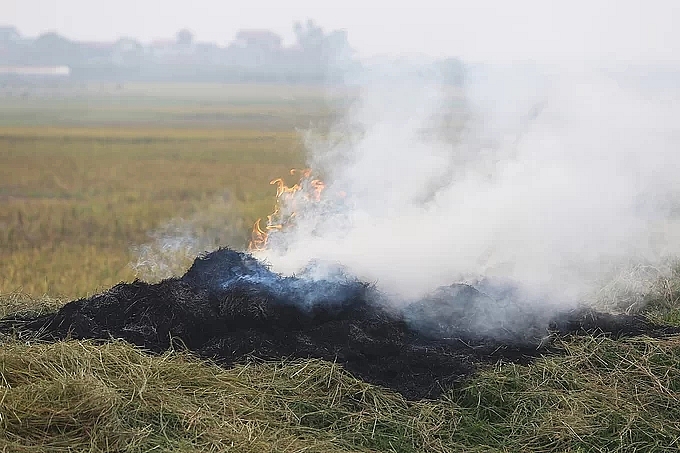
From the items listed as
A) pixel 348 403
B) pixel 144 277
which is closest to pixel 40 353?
pixel 348 403

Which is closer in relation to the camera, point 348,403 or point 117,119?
point 348,403

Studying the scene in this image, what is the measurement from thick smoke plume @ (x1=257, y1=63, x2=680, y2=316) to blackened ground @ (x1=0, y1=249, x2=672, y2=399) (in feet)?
2.33

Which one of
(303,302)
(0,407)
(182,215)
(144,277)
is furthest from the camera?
(182,215)

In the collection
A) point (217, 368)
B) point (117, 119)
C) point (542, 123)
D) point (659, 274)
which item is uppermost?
point (542, 123)

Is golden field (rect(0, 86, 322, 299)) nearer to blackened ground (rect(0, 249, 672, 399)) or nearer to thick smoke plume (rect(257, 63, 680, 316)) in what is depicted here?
blackened ground (rect(0, 249, 672, 399))

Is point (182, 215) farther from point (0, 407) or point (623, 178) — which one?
point (0, 407)

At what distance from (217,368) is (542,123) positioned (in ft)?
21.8

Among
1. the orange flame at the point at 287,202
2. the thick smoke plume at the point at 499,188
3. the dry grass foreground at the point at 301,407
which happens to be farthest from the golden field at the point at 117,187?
the dry grass foreground at the point at 301,407

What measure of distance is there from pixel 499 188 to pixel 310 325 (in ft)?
13.1

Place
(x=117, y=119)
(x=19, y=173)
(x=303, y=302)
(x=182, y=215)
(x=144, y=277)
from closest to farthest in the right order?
(x=303, y=302) < (x=144, y=277) < (x=182, y=215) < (x=19, y=173) < (x=117, y=119)

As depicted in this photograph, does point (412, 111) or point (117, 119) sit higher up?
point (412, 111)

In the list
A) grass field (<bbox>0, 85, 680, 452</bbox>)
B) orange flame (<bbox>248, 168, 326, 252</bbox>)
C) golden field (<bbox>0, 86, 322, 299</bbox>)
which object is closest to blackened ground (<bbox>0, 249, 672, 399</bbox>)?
grass field (<bbox>0, 85, 680, 452</bbox>)

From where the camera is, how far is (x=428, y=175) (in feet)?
37.1

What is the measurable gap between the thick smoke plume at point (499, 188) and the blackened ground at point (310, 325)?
28.0 inches
